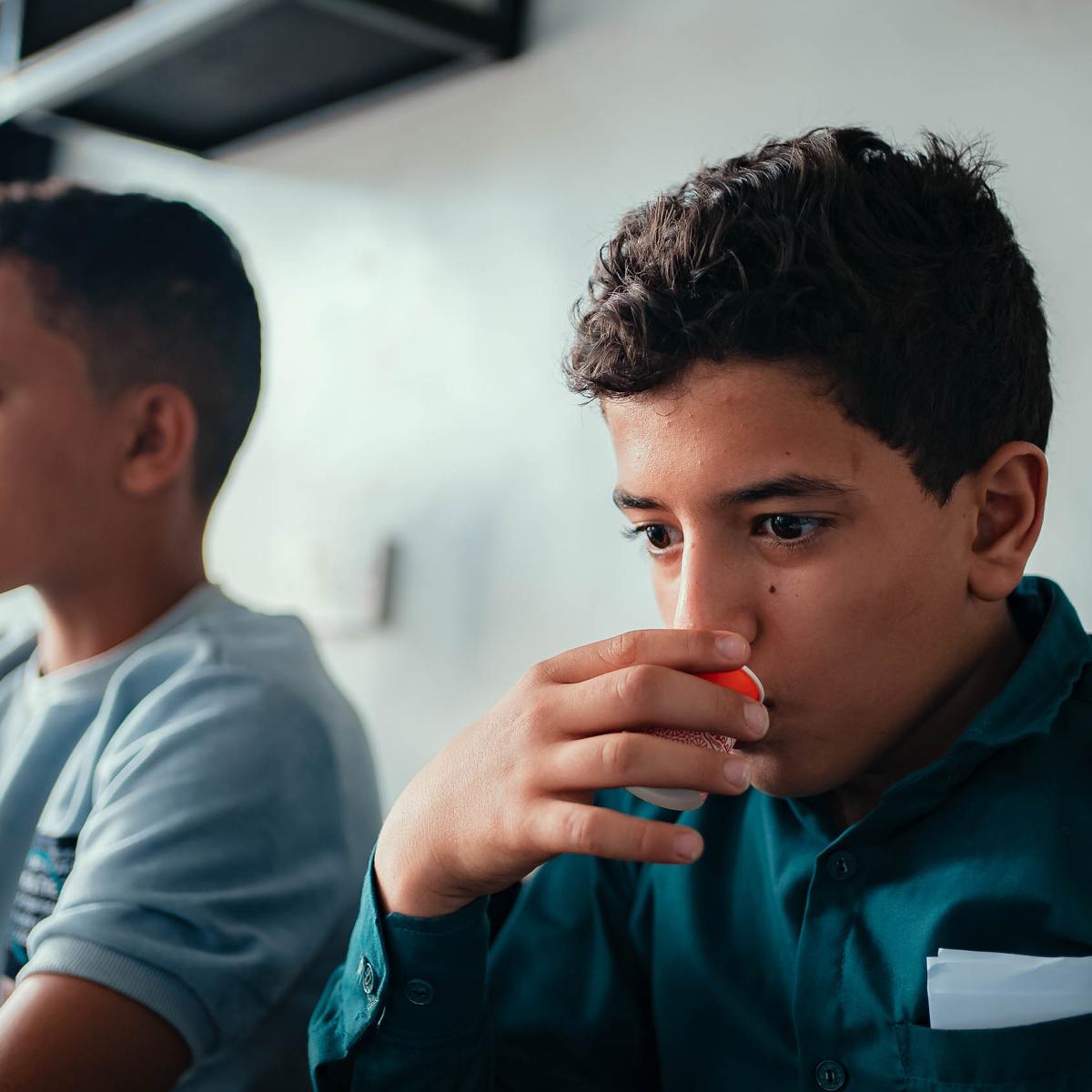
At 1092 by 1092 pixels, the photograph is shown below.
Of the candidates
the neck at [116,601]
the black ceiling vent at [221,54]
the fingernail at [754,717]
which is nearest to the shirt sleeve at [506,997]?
the fingernail at [754,717]

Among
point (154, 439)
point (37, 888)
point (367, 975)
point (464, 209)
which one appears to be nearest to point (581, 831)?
point (367, 975)

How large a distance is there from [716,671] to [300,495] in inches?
39.6

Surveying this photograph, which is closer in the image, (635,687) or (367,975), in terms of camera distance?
(635,687)

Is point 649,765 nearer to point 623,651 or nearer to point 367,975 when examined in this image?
point 623,651

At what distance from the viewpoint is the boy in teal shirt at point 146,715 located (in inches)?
31.3

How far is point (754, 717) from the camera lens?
0.61 meters

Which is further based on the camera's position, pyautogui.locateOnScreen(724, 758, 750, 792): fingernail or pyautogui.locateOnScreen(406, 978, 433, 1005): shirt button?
pyautogui.locateOnScreen(406, 978, 433, 1005): shirt button

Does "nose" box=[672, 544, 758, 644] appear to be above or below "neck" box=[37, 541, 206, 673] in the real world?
below

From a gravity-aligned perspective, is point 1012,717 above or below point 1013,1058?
above

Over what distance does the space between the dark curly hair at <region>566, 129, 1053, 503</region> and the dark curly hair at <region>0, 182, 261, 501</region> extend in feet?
1.80

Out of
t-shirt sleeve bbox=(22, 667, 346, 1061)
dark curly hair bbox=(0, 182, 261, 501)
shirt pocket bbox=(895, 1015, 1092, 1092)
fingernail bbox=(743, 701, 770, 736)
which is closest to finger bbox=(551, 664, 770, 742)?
fingernail bbox=(743, 701, 770, 736)

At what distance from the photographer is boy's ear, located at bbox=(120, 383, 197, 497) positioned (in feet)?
3.63

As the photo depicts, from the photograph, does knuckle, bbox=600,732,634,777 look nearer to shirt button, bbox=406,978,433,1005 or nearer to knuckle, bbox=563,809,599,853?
knuckle, bbox=563,809,599,853

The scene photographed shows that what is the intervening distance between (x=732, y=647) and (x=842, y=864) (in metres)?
0.19
